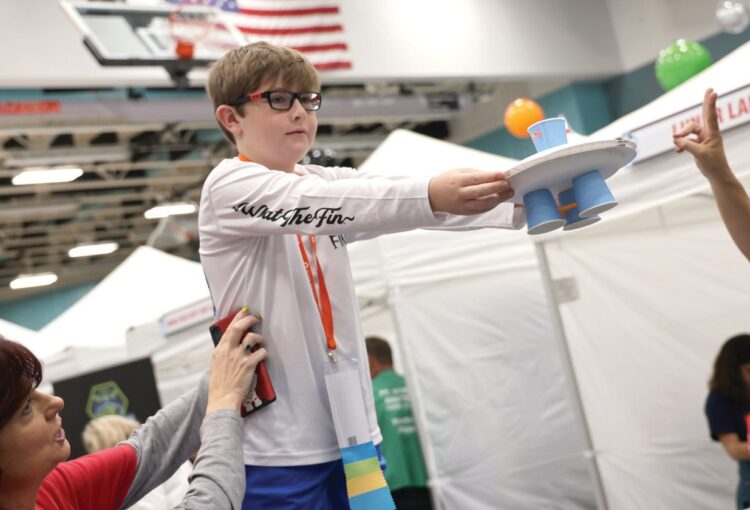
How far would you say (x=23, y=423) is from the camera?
1.34m

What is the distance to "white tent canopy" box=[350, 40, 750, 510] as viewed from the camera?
16.2 ft

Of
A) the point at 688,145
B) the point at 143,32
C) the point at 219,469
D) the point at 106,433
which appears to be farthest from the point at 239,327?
the point at 143,32

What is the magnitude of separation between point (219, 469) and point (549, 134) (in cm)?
75

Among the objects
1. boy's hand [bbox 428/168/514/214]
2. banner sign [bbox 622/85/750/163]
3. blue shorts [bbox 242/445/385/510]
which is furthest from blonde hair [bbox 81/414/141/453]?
boy's hand [bbox 428/168/514/214]

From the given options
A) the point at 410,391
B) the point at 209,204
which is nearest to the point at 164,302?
the point at 410,391

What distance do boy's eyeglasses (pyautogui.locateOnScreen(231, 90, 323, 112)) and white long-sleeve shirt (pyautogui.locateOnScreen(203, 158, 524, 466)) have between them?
5.0 inches

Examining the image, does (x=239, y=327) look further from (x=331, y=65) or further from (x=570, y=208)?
(x=331, y=65)

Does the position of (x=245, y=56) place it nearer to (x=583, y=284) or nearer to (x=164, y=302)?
(x=583, y=284)

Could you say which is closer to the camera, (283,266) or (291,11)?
(283,266)

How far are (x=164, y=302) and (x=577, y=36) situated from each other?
23.6 ft

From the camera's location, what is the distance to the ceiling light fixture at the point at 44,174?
1216 centimetres

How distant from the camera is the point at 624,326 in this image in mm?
5086

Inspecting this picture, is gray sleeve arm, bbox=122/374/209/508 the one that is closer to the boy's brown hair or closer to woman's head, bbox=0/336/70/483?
woman's head, bbox=0/336/70/483

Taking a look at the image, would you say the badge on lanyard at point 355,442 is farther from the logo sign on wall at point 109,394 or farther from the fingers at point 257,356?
the logo sign on wall at point 109,394
